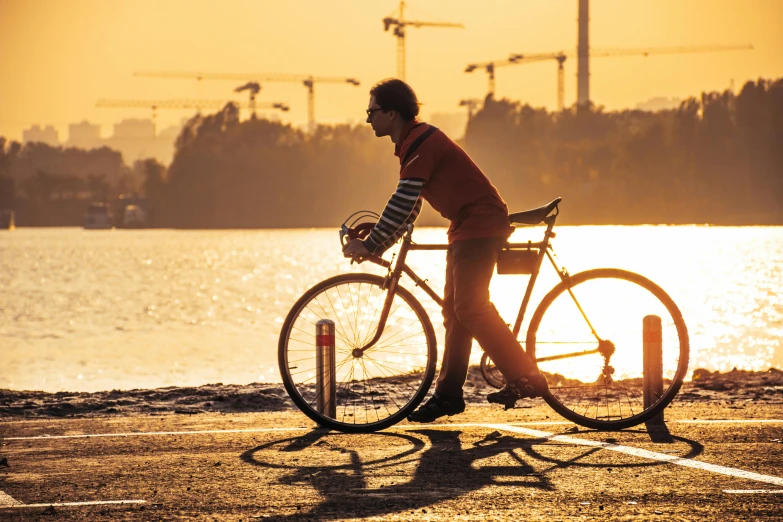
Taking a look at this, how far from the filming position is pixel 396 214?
24.2ft

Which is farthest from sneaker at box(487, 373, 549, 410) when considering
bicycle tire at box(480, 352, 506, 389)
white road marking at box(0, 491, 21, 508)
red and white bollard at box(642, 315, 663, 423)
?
white road marking at box(0, 491, 21, 508)

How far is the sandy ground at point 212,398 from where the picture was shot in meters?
10.3

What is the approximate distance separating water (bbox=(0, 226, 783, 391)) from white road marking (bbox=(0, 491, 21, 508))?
20638mm

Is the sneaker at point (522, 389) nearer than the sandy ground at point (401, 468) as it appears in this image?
No

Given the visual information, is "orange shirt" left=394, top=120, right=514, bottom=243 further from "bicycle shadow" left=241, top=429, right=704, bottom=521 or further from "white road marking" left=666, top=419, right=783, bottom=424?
"white road marking" left=666, top=419, right=783, bottom=424

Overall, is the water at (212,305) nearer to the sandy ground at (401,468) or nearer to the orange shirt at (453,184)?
the sandy ground at (401,468)

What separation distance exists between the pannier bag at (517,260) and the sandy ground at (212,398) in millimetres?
2641

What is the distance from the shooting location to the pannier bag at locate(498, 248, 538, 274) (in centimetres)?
770

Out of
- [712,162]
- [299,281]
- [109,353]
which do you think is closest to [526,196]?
[712,162]

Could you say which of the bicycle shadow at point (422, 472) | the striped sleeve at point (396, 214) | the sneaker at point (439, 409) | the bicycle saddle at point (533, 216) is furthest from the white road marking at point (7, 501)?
the bicycle saddle at point (533, 216)

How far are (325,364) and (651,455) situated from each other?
2.37 meters

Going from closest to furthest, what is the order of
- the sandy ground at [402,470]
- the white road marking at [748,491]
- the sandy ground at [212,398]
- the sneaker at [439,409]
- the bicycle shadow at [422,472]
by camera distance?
1. the sandy ground at [402,470]
2. the bicycle shadow at [422,472]
3. the white road marking at [748,491]
4. the sneaker at [439,409]
5. the sandy ground at [212,398]

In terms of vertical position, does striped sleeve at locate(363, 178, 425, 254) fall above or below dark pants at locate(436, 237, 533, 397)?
above

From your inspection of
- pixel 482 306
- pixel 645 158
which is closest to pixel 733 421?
pixel 482 306
